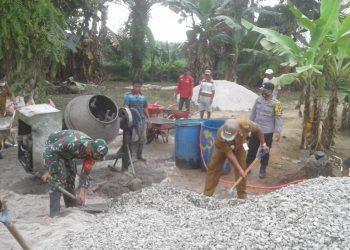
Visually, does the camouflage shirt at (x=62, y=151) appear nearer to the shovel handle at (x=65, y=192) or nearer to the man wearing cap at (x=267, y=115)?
the shovel handle at (x=65, y=192)

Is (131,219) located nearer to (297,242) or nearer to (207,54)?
(297,242)

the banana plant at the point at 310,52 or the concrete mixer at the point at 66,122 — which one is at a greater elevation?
the banana plant at the point at 310,52

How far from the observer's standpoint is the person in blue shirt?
7.50 metres

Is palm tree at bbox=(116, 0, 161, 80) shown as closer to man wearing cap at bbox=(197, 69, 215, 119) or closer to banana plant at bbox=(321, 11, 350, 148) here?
man wearing cap at bbox=(197, 69, 215, 119)

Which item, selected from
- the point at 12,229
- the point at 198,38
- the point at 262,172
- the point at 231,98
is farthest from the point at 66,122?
the point at 198,38

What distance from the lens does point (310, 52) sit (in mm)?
7562

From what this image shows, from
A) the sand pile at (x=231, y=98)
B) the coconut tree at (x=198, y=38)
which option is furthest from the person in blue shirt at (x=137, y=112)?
the coconut tree at (x=198, y=38)

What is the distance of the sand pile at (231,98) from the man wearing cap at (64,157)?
1032cm

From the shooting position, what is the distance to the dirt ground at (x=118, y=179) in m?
5.27

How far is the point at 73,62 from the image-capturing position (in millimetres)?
20531

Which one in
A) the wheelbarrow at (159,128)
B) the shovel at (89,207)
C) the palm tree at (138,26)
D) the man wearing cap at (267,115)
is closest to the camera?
the shovel at (89,207)

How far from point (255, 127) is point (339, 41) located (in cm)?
251

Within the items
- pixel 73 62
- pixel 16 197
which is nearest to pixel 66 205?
pixel 16 197

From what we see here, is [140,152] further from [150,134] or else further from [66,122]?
[66,122]
